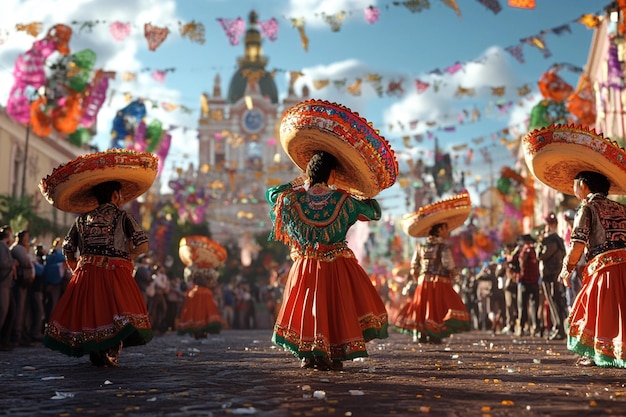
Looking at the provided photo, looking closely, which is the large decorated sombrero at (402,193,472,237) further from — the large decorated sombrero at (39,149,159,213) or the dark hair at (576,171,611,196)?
the large decorated sombrero at (39,149,159,213)

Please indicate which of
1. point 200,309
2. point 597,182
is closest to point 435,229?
point 597,182

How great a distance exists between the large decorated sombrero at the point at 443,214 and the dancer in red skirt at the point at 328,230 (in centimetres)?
488

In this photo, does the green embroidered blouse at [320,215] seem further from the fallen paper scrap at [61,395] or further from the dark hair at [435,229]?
the dark hair at [435,229]

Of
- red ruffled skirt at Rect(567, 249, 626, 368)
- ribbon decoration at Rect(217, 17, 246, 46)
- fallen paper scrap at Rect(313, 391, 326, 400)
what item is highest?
ribbon decoration at Rect(217, 17, 246, 46)

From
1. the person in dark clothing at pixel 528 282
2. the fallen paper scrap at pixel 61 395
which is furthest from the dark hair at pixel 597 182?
the person in dark clothing at pixel 528 282

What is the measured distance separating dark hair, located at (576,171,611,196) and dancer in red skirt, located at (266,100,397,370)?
6.00 feet

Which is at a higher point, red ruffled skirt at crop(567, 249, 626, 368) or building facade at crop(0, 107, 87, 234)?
building facade at crop(0, 107, 87, 234)

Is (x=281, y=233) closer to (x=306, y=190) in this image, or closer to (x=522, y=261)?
(x=306, y=190)

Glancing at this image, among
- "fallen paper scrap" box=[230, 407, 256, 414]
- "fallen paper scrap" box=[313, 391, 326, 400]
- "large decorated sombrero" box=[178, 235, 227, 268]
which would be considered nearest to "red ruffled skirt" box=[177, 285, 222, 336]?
"large decorated sombrero" box=[178, 235, 227, 268]

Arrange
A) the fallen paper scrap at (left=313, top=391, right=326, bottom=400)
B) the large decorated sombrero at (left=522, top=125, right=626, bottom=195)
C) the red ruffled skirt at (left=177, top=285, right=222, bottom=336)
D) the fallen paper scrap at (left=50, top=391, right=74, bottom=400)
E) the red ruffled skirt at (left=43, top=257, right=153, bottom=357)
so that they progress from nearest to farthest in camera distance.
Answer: the fallen paper scrap at (left=313, top=391, right=326, bottom=400)
the fallen paper scrap at (left=50, top=391, right=74, bottom=400)
the large decorated sombrero at (left=522, top=125, right=626, bottom=195)
the red ruffled skirt at (left=43, top=257, right=153, bottom=357)
the red ruffled skirt at (left=177, top=285, right=222, bottom=336)

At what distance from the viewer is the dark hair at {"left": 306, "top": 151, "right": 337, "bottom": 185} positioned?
7.46 meters

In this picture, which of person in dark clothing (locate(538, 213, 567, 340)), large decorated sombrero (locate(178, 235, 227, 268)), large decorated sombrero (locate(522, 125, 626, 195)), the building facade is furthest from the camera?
the building facade

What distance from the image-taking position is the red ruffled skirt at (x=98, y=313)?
7.64m

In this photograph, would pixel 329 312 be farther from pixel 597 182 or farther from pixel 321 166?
pixel 597 182
